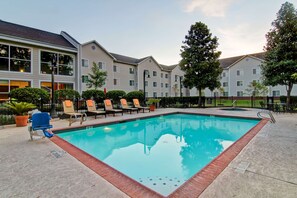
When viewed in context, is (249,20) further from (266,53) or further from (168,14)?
(168,14)

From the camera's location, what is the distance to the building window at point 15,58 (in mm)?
14445

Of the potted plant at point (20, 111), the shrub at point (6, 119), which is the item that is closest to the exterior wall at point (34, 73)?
the shrub at point (6, 119)

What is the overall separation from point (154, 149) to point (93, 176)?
3.28 m

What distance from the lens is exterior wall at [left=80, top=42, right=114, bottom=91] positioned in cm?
2166

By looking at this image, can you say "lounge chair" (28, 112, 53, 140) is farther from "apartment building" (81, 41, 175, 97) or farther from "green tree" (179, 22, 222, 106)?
"green tree" (179, 22, 222, 106)

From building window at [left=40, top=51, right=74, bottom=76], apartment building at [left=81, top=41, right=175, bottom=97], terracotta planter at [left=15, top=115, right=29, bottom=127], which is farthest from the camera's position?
apartment building at [left=81, top=41, right=175, bottom=97]

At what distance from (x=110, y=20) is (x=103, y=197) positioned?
15783mm

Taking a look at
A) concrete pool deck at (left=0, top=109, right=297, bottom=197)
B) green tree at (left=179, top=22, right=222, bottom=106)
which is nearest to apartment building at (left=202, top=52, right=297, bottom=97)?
Result: green tree at (left=179, top=22, right=222, bottom=106)

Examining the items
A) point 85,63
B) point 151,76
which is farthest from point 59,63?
point 151,76

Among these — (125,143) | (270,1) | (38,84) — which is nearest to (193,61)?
(270,1)

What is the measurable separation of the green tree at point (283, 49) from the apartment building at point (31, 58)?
19926mm

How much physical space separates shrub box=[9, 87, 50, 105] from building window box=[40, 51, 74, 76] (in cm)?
690

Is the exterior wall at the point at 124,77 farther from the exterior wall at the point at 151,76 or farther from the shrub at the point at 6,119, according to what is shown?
the shrub at the point at 6,119

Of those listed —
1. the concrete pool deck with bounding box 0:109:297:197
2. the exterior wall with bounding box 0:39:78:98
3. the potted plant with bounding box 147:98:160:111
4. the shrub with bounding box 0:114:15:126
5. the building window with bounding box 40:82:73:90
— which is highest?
the exterior wall with bounding box 0:39:78:98
